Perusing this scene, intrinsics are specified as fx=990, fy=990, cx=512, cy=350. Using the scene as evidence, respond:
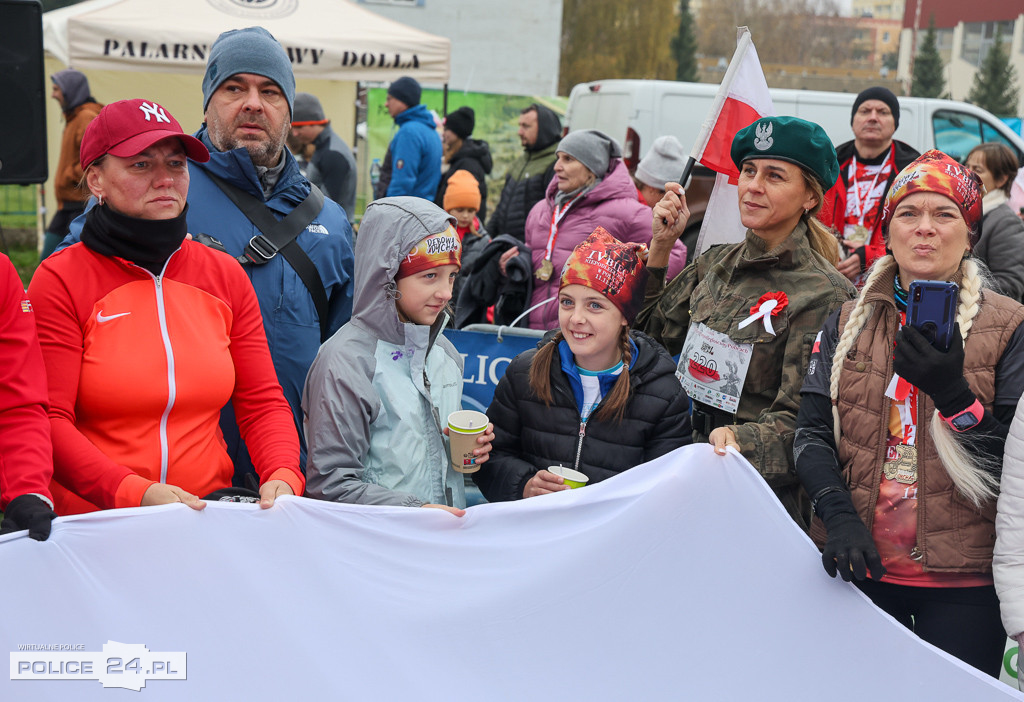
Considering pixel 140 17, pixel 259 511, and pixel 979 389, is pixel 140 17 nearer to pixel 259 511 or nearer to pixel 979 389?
pixel 259 511

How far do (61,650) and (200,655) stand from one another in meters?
0.31

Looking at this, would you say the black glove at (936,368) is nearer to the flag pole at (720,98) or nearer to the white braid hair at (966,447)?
the white braid hair at (966,447)

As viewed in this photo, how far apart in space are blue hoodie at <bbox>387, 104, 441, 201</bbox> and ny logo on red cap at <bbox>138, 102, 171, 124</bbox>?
7.00 meters

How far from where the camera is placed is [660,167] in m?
6.66

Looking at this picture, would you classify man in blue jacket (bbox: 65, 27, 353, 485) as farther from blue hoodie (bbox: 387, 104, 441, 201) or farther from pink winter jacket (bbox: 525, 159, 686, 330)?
blue hoodie (bbox: 387, 104, 441, 201)

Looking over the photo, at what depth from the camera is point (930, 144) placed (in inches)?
418

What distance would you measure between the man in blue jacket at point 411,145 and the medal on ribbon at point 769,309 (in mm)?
6948

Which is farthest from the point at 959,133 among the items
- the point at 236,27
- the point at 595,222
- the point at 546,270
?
the point at 236,27

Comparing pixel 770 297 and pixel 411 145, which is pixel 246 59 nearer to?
pixel 770 297

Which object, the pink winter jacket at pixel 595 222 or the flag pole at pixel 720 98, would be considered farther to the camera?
the pink winter jacket at pixel 595 222

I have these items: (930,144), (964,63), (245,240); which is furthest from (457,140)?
(964,63)

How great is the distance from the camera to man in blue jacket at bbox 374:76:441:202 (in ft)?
31.6

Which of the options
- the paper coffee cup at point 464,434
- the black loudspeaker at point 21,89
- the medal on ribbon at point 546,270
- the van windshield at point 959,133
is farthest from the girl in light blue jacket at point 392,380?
the van windshield at point 959,133

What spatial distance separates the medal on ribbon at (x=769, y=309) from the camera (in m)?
2.99
